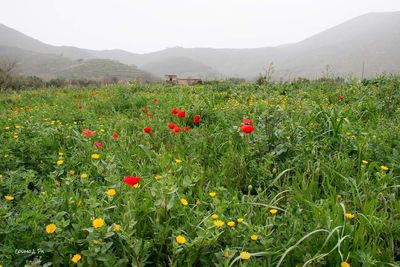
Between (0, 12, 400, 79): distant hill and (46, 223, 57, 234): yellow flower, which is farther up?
(0, 12, 400, 79): distant hill

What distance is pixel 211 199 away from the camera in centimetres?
222

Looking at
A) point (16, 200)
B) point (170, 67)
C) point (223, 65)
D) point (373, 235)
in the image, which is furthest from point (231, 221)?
point (223, 65)

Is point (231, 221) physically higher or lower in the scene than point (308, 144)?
lower

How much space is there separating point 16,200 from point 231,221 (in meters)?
1.55

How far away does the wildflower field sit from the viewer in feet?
5.20

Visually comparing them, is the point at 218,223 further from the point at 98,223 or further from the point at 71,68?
the point at 71,68

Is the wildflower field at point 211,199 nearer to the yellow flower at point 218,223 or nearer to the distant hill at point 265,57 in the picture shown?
the yellow flower at point 218,223

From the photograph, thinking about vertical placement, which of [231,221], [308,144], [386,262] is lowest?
[386,262]

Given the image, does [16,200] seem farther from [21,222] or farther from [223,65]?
[223,65]

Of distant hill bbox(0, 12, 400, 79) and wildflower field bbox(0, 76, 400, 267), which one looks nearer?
wildflower field bbox(0, 76, 400, 267)

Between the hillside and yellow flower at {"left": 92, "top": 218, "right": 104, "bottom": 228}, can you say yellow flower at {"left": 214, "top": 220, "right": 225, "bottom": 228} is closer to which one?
yellow flower at {"left": 92, "top": 218, "right": 104, "bottom": 228}

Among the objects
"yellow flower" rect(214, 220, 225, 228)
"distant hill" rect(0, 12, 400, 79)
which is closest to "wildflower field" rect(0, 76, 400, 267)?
"yellow flower" rect(214, 220, 225, 228)

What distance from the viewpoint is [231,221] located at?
179 centimetres

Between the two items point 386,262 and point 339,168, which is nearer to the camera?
point 386,262
